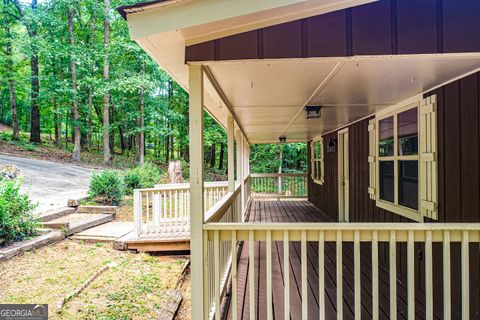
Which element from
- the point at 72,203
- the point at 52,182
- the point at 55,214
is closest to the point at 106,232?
the point at 55,214

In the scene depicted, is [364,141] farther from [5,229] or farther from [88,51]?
[88,51]

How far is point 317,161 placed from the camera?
30.0ft

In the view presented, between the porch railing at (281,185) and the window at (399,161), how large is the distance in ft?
21.3

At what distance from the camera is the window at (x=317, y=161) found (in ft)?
27.5

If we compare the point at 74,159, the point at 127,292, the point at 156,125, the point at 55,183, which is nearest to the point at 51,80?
the point at 74,159

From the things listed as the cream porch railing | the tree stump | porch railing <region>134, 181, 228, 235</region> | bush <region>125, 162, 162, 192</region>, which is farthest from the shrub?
the cream porch railing

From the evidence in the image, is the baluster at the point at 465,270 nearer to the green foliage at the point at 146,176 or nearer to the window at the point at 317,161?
the window at the point at 317,161

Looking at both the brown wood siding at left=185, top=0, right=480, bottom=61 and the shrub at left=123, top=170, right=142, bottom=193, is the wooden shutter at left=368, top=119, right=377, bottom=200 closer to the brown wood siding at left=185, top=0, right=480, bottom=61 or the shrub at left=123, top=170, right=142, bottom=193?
the brown wood siding at left=185, top=0, right=480, bottom=61

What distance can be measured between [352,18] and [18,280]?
4998mm

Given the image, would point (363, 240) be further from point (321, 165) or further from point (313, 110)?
point (321, 165)

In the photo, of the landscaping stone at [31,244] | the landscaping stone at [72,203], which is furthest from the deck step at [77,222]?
the landscaping stone at [72,203]

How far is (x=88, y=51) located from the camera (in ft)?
46.5

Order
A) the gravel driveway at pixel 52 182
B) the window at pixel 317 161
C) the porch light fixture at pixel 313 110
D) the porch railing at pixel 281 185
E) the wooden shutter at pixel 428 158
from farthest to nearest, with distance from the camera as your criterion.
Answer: the porch railing at pixel 281 185, the window at pixel 317 161, the gravel driveway at pixel 52 182, the porch light fixture at pixel 313 110, the wooden shutter at pixel 428 158

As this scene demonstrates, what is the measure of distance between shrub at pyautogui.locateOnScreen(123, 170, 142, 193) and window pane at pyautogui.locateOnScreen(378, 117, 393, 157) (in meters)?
8.00
